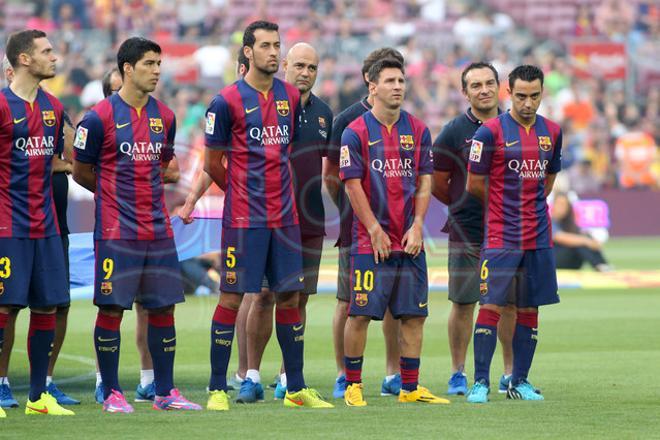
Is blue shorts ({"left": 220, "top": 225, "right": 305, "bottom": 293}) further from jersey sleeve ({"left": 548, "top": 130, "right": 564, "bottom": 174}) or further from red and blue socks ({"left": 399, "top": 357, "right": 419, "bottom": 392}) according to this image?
jersey sleeve ({"left": 548, "top": 130, "right": 564, "bottom": 174})

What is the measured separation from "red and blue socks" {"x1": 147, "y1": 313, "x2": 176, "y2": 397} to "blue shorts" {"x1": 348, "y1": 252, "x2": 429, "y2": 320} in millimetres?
1210

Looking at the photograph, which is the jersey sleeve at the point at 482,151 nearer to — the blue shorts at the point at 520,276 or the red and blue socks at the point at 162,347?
the blue shorts at the point at 520,276

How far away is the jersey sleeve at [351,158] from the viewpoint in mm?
9078

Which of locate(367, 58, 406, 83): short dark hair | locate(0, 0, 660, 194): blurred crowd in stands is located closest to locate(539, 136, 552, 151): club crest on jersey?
locate(367, 58, 406, 83): short dark hair

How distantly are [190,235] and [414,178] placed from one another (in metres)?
3.93

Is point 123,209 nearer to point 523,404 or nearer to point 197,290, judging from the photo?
point 523,404

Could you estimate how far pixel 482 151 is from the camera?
31.1 ft

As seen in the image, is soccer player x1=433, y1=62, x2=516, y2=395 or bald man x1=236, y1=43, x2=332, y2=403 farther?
soccer player x1=433, y1=62, x2=516, y2=395

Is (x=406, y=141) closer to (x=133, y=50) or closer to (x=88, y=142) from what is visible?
(x=133, y=50)

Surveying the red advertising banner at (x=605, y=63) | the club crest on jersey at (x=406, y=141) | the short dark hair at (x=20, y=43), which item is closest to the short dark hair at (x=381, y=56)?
the club crest on jersey at (x=406, y=141)

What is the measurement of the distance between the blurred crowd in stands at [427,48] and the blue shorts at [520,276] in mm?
17146

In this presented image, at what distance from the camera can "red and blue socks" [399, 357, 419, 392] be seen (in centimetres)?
917

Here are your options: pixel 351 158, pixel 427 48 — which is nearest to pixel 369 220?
pixel 351 158

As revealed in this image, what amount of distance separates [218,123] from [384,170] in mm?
1149
